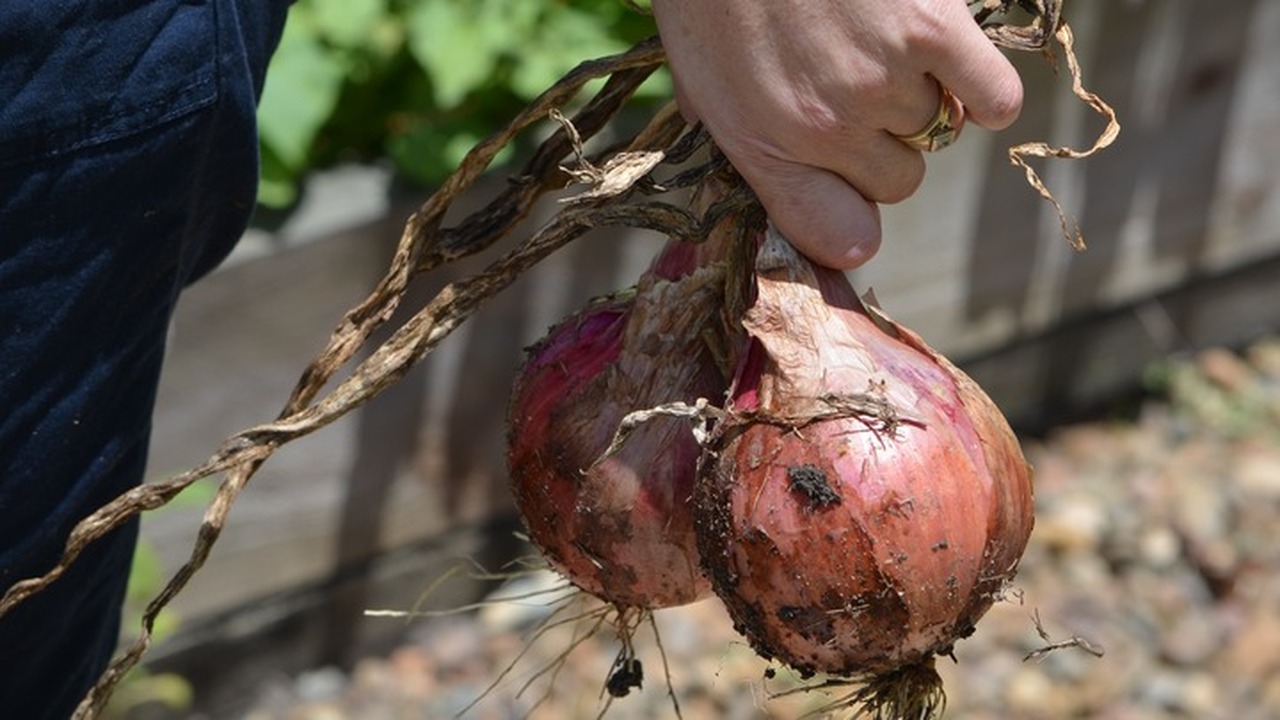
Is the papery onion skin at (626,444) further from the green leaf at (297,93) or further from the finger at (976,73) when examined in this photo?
the green leaf at (297,93)

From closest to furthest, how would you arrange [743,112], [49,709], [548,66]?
[743,112], [49,709], [548,66]

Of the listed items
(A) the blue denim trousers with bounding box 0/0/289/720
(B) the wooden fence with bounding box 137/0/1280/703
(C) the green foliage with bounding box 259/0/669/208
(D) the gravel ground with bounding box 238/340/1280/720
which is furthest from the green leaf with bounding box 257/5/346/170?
(A) the blue denim trousers with bounding box 0/0/289/720

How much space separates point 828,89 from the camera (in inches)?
39.8

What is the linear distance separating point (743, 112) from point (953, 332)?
82.5 inches

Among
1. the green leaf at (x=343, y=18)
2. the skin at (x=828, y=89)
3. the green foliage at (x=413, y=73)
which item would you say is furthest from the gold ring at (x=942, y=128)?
the green leaf at (x=343, y=18)

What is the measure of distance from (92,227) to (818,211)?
0.48m

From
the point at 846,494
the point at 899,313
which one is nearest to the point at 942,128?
the point at 846,494

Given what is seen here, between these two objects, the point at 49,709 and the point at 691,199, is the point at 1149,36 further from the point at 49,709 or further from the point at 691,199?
the point at 49,709

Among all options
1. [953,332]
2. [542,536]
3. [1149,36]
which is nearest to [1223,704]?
[953,332]

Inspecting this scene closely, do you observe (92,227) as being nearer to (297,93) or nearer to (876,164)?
(876,164)

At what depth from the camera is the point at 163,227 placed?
1.24 m

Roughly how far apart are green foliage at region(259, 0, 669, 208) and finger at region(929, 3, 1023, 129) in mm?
1505

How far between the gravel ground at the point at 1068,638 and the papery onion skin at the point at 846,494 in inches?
55.1

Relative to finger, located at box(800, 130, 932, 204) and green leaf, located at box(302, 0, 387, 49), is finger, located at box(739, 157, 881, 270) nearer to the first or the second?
finger, located at box(800, 130, 932, 204)
